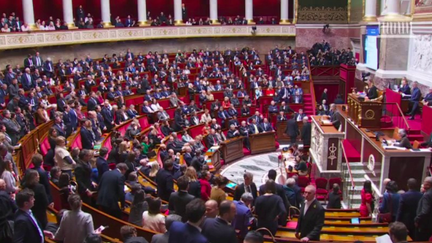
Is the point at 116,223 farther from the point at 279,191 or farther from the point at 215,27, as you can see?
the point at 215,27

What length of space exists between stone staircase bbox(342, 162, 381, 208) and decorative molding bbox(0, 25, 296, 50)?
14.7 meters

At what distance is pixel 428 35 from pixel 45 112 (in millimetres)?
12410

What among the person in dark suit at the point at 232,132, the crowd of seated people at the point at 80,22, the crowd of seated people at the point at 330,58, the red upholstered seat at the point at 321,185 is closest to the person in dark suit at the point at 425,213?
the red upholstered seat at the point at 321,185

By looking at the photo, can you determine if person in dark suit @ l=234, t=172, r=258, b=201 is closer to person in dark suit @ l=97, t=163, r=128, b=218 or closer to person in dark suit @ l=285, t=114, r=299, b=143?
person in dark suit @ l=97, t=163, r=128, b=218

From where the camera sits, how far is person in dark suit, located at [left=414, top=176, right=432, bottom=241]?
6.48m

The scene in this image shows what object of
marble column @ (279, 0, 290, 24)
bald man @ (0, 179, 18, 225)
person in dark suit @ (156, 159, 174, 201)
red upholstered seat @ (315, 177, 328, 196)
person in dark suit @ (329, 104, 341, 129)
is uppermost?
marble column @ (279, 0, 290, 24)

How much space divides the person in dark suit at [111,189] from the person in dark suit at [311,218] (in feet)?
8.38

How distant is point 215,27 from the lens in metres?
28.7

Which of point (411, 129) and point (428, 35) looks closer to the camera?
point (411, 129)

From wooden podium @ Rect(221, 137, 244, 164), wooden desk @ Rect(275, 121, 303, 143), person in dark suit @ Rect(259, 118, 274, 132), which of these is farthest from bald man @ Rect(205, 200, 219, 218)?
wooden desk @ Rect(275, 121, 303, 143)

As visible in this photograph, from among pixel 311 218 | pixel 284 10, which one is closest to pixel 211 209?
pixel 311 218

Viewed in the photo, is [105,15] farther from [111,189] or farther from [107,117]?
[111,189]

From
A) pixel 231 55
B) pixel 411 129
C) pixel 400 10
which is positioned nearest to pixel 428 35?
pixel 400 10

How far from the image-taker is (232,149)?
16250 mm
